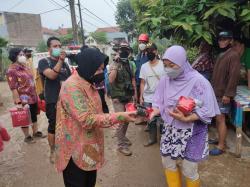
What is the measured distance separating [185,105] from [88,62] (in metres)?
0.93

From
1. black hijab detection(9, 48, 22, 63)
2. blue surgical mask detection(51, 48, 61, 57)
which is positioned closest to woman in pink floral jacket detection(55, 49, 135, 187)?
blue surgical mask detection(51, 48, 61, 57)

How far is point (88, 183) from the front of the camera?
2494 mm

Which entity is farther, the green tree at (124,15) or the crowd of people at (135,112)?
the green tree at (124,15)

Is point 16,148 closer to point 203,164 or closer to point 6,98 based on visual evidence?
point 203,164

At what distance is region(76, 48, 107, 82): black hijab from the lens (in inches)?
82.5

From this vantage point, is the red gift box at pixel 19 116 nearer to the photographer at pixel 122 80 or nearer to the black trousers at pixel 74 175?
the photographer at pixel 122 80

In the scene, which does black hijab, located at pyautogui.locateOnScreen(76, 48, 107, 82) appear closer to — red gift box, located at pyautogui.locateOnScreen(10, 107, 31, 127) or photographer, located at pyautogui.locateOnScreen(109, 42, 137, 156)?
photographer, located at pyautogui.locateOnScreen(109, 42, 137, 156)

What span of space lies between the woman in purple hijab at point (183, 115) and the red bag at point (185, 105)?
58 mm

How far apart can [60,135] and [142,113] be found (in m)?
0.70

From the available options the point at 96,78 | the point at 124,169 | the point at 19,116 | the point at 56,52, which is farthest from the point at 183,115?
the point at 19,116

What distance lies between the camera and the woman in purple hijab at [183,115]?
2.53m

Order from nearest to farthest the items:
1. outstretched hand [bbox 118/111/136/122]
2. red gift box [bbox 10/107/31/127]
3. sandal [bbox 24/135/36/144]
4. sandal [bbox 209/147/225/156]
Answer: outstretched hand [bbox 118/111/136/122] → sandal [bbox 209/147/225/156] → red gift box [bbox 10/107/31/127] → sandal [bbox 24/135/36/144]

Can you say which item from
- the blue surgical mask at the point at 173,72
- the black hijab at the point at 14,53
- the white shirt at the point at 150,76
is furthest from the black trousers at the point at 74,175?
the black hijab at the point at 14,53

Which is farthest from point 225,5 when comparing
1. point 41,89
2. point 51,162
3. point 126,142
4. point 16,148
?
point 16,148
